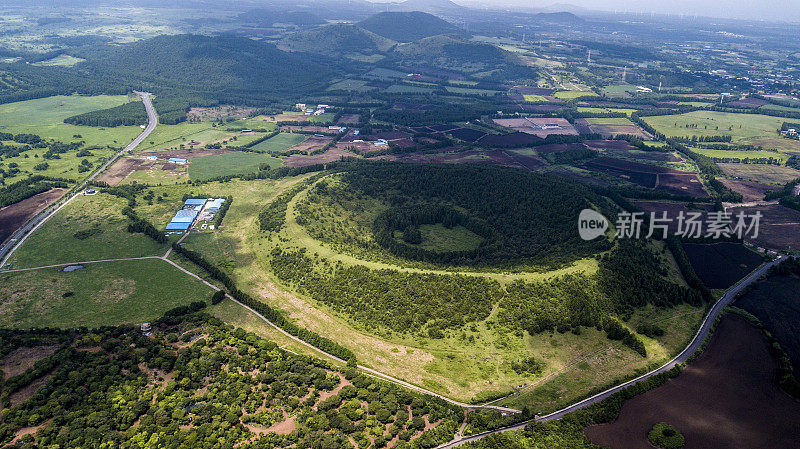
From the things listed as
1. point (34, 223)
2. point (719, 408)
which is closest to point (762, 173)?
point (719, 408)

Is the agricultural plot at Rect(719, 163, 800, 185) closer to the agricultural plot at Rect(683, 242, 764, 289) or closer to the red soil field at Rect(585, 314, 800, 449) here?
the agricultural plot at Rect(683, 242, 764, 289)

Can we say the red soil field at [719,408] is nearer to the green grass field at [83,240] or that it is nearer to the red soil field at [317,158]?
the green grass field at [83,240]

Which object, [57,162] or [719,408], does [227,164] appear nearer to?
[57,162]

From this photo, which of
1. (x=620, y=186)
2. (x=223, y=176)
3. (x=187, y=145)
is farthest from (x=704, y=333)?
(x=187, y=145)

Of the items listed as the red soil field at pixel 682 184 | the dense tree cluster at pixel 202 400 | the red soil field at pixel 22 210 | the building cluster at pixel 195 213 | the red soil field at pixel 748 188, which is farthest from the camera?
the red soil field at pixel 682 184

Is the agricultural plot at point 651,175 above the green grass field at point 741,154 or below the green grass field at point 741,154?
below

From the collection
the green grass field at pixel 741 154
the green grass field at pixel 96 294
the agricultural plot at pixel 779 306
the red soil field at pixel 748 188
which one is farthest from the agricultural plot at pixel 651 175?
the green grass field at pixel 96 294
